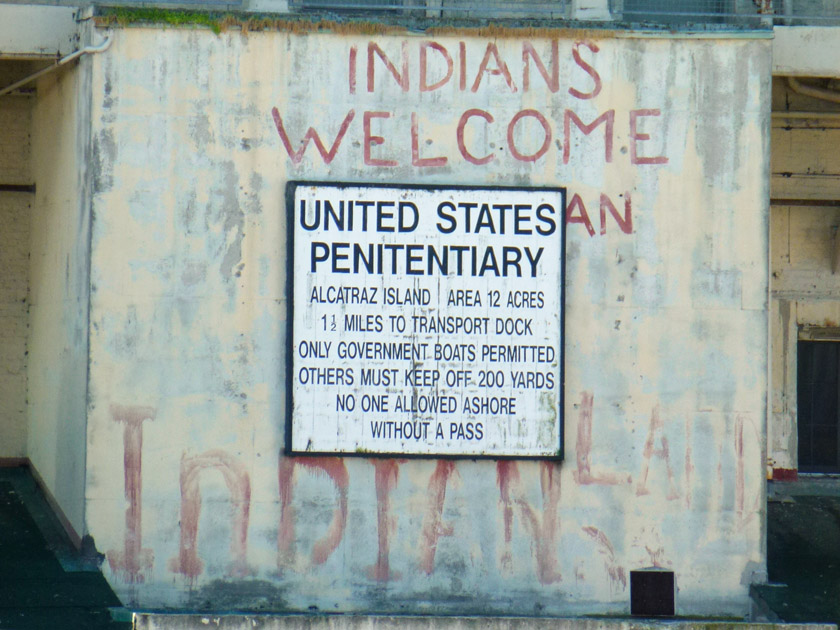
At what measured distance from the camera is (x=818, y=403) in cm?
1266

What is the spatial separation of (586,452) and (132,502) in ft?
12.2

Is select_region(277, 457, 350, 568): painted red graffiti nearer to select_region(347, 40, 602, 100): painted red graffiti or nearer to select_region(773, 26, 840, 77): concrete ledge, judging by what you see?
select_region(347, 40, 602, 100): painted red graffiti

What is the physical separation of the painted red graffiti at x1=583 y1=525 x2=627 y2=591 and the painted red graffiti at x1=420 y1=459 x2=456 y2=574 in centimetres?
117

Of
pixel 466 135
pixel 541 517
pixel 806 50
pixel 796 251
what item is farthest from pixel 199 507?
pixel 796 251

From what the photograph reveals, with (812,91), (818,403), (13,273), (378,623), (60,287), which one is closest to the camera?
(378,623)

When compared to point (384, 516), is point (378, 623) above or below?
below

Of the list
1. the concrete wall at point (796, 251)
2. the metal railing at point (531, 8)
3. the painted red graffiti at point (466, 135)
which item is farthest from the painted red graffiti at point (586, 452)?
the concrete wall at point (796, 251)

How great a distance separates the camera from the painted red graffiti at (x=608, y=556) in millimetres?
9109

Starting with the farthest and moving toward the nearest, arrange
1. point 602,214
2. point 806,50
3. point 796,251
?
point 796,251, point 806,50, point 602,214

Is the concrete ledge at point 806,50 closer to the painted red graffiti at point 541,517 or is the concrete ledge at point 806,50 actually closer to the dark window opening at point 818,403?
the dark window opening at point 818,403

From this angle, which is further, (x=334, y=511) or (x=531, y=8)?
(x=531, y=8)

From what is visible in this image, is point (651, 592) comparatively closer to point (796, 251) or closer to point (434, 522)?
point (434, 522)

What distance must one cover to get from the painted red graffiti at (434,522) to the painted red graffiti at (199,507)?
4.74ft

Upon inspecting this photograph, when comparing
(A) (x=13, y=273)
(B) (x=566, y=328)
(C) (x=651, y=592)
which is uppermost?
(A) (x=13, y=273)
